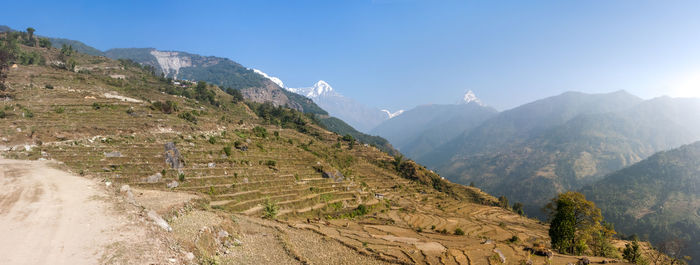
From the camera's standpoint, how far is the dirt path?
10234 mm

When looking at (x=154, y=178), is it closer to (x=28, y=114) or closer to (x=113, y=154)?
(x=113, y=154)

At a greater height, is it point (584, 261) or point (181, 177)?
point (181, 177)

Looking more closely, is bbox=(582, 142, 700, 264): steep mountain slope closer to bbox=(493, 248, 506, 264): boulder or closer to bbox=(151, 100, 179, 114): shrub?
bbox=(493, 248, 506, 264): boulder

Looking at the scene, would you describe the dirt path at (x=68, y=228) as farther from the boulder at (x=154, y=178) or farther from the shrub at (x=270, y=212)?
the shrub at (x=270, y=212)

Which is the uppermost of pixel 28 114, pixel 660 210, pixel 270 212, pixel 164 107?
pixel 164 107

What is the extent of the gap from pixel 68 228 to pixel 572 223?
4868cm

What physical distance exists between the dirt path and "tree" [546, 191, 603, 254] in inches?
1702

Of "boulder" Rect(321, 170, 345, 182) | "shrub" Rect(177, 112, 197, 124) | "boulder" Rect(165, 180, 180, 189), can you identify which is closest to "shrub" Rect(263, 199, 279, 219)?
"boulder" Rect(165, 180, 180, 189)

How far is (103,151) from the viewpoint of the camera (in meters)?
30.0

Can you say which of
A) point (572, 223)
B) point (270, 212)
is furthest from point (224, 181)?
point (572, 223)

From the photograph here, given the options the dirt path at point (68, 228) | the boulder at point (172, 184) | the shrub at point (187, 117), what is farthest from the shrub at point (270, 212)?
the shrub at point (187, 117)

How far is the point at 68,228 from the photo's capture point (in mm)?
12148

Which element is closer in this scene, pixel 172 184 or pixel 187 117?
pixel 172 184

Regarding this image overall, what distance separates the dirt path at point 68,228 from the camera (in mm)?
10234
